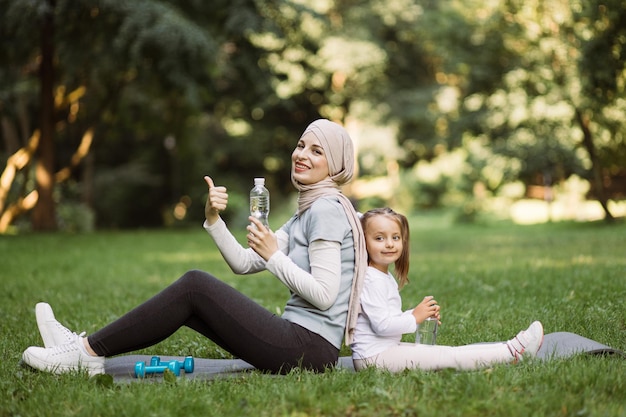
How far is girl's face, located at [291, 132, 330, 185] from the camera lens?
4293mm

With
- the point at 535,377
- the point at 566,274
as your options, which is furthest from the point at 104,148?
the point at 535,377

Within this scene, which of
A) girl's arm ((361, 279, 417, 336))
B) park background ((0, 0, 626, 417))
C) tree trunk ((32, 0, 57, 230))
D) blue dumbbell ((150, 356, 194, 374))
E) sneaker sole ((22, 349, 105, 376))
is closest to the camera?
park background ((0, 0, 626, 417))

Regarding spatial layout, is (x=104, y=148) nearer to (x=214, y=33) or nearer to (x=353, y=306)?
(x=214, y=33)

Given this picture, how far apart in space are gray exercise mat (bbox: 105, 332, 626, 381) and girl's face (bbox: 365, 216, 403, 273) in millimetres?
651

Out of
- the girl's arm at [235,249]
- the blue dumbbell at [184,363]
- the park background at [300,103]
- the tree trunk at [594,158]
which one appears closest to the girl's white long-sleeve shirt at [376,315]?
the girl's arm at [235,249]

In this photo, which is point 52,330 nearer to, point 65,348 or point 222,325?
point 65,348

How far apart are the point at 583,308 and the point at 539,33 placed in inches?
602

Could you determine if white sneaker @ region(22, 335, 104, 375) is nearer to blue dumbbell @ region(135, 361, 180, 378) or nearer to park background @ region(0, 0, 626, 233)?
blue dumbbell @ region(135, 361, 180, 378)

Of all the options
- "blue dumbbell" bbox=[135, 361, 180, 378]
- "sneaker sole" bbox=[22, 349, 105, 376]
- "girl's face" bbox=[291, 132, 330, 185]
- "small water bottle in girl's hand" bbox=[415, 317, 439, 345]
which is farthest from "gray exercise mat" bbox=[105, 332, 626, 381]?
"girl's face" bbox=[291, 132, 330, 185]

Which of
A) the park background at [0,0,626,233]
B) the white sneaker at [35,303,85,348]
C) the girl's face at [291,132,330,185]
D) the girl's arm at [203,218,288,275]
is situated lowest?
the white sneaker at [35,303,85,348]

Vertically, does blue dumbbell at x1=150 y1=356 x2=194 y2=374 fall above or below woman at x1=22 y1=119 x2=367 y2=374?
below

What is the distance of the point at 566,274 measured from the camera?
909cm

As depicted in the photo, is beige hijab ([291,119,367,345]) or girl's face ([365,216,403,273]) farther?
girl's face ([365,216,403,273])

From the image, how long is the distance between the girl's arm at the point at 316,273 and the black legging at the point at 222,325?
0.85 ft
